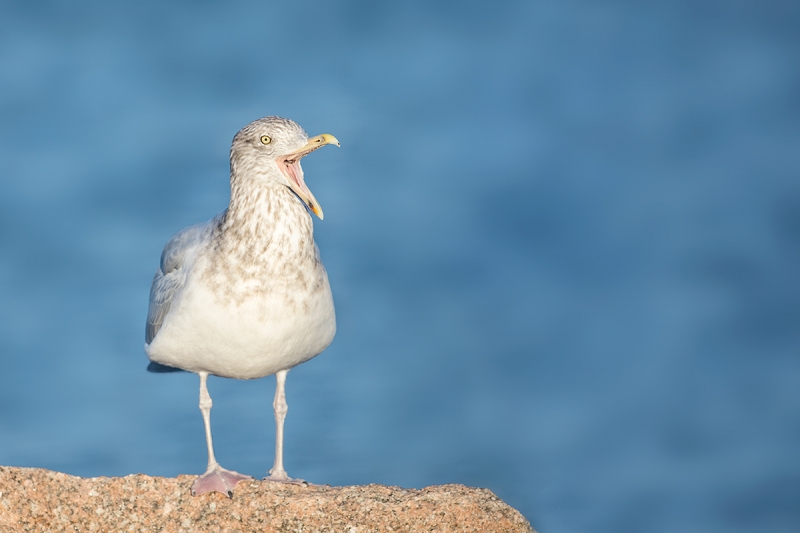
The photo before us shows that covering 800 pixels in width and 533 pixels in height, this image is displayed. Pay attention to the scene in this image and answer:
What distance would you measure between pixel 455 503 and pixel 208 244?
8.39ft

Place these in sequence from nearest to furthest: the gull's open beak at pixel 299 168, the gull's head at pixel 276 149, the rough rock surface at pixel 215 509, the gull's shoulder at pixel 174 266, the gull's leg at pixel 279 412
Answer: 1. the rough rock surface at pixel 215 509
2. the gull's open beak at pixel 299 168
3. the gull's head at pixel 276 149
4. the gull's shoulder at pixel 174 266
5. the gull's leg at pixel 279 412

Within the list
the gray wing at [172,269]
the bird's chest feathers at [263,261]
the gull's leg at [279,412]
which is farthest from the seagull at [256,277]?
the gull's leg at [279,412]

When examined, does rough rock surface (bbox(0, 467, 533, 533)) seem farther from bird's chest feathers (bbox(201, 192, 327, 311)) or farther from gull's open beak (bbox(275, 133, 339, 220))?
gull's open beak (bbox(275, 133, 339, 220))

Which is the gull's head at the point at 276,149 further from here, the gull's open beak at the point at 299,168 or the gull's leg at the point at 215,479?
the gull's leg at the point at 215,479

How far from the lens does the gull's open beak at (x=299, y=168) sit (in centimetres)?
795

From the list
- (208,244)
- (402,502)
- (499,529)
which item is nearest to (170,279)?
(208,244)

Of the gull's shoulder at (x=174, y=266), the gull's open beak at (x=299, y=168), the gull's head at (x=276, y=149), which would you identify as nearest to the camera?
the gull's open beak at (x=299, y=168)

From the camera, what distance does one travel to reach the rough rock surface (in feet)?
25.2

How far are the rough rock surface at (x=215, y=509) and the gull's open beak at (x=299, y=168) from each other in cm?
200

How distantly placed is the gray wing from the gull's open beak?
67cm

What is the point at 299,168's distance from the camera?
8281 millimetres

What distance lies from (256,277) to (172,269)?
1.09 meters

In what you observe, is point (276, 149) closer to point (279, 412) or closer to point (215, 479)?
point (279, 412)

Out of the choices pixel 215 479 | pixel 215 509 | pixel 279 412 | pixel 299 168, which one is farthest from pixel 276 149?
pixel 215 509
